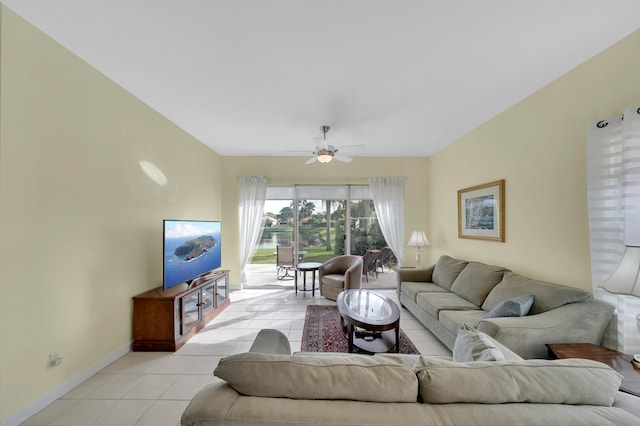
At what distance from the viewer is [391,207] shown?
511 centimetres

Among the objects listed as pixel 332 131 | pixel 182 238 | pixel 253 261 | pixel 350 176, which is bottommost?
pixel 253 261

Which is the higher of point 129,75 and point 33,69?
point 129,75

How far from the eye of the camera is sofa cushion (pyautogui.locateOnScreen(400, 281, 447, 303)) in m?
3.50

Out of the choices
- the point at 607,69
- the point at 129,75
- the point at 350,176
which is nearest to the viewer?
the point at 607,69

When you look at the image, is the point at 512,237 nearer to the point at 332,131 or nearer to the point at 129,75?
the point at 332,131

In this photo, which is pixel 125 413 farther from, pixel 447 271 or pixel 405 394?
pixel 447 271

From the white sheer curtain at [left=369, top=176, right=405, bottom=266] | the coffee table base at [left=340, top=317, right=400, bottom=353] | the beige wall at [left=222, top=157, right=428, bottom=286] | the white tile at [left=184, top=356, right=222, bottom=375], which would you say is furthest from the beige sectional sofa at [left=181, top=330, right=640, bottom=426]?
the beige wall at [left=222, top=157, right=428, bottom=286]

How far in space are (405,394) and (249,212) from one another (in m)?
4.48

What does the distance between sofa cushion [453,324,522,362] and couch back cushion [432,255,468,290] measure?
2313mm

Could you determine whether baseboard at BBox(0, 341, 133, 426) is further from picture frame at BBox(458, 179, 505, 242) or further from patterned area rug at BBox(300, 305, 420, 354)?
picture frame at BBox(458, 179, 505, 242)

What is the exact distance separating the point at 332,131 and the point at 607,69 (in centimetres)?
269

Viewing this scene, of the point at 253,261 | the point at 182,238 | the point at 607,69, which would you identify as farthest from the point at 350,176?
the point at 607,69

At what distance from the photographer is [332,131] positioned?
147 inches

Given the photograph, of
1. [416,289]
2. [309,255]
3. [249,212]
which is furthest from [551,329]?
[249,212]
